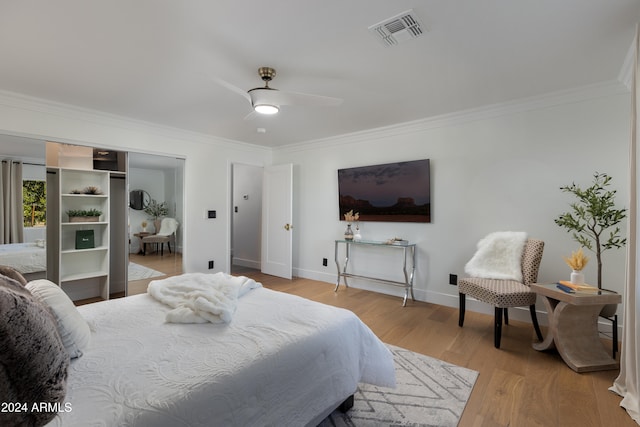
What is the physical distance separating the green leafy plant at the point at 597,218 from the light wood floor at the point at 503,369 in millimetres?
886

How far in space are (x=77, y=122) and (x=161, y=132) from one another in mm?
927

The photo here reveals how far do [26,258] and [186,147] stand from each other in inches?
88.9

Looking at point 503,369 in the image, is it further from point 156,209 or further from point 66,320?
point 156,209

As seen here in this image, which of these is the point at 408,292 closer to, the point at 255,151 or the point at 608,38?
the point at 608,38

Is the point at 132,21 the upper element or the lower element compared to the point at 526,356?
upper

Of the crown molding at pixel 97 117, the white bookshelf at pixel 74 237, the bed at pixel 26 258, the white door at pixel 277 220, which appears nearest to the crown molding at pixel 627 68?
the white door at pixel 277 220

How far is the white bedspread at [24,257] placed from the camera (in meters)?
3.11

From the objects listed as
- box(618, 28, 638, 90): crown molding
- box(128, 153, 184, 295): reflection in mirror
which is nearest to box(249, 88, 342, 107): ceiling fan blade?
box(618, 28, 638, 90): crown molding

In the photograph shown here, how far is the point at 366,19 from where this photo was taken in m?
1.85

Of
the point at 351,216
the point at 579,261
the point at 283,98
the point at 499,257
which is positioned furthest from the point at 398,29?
the point at 351,216

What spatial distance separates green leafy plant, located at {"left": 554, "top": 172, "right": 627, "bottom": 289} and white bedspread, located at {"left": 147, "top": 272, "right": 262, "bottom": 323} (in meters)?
2.88

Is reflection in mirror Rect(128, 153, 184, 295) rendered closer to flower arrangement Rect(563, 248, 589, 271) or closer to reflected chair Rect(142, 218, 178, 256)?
reflected chair Rect(142, 218, 178, 256)

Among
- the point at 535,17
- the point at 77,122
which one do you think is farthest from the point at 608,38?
the point at 77,122

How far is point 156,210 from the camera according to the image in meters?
4.20
